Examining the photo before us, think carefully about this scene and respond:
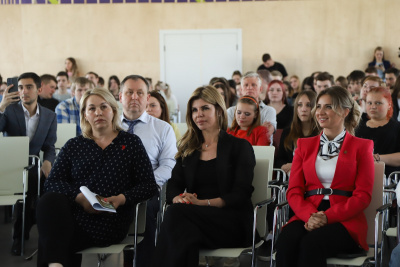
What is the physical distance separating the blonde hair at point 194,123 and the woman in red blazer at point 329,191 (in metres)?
0.57

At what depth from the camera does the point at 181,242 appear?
3.46 metres

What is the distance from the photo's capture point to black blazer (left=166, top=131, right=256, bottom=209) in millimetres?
3758

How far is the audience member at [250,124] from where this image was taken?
5.21m

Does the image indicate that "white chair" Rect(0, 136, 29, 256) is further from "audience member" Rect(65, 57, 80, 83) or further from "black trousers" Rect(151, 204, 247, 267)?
"audience member" Rect(65, 57, 80, 83)

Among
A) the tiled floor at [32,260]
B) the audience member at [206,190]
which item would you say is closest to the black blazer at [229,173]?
the audience member at [206,190]

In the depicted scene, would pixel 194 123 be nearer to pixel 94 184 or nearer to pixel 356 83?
pixel 94 184

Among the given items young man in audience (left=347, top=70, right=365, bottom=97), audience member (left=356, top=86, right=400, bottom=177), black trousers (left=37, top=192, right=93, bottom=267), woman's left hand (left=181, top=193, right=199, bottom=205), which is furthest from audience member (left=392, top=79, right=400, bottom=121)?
black trousers (left=37, top=192, right=93, bottom=267)

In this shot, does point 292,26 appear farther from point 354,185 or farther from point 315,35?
point 354,185

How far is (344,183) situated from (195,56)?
10220 millimetres

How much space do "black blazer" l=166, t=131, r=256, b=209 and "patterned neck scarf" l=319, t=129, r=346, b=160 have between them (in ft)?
1.42

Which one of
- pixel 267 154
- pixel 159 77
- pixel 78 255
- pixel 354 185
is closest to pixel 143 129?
pixel 267 154

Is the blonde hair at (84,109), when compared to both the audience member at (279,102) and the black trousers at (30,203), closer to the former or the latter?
the black trousers at (30,203)

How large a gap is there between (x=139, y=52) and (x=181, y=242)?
35.0 ft

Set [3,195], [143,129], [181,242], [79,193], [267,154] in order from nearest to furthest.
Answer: [181,242], [79,193], [267,154], [143,129], [3,195]
